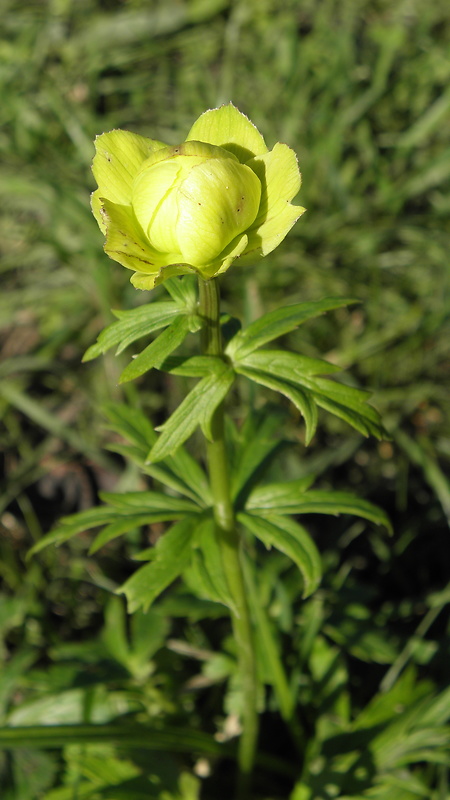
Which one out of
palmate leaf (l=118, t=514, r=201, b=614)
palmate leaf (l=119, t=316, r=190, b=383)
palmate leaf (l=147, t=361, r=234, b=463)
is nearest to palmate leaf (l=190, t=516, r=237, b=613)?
palmate leaf (l=118, t=514, r=201, b=614)

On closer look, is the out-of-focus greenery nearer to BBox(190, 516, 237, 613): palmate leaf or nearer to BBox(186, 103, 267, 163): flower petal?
BBox(190, 516, 237, 613): palmate leaf

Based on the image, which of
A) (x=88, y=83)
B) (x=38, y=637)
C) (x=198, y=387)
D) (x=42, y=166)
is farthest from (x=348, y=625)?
(x=88, y=83)

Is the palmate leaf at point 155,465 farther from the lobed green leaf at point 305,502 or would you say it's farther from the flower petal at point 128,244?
the flower petal at point 128,244

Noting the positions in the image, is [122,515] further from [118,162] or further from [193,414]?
[118,162]

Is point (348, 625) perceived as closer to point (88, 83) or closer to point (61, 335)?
point (61, 335)

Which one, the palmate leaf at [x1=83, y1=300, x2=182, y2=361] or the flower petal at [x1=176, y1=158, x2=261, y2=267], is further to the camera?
the palmate leaf at [x1=83, y1=300, x2=182, y2=361]

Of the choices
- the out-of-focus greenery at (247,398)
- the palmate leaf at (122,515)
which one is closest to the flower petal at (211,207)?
the palmate leaf at (122,515)
